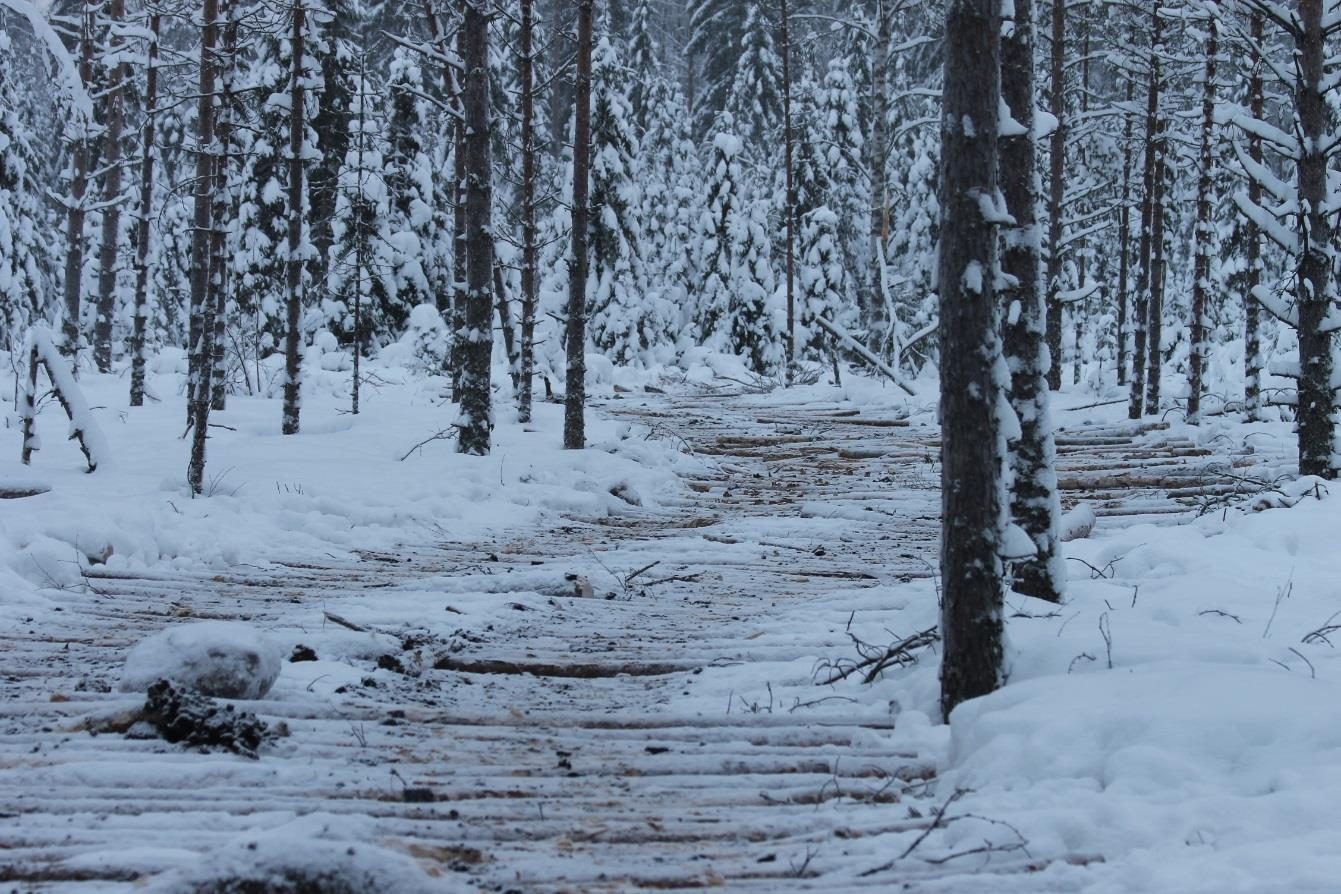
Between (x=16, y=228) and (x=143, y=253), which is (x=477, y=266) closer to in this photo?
(x=143, y=253)

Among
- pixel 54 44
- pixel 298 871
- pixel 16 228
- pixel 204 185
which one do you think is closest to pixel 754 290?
pixel 16 228

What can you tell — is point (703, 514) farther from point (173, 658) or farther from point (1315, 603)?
point (173, 658)

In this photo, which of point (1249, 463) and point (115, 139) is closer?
point (1249, 463)

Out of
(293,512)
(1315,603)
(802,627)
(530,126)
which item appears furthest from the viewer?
(530,126)

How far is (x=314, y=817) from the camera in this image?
3018 millimetres

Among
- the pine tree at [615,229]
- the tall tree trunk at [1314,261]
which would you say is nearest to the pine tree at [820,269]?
the pine tree at [615,229]

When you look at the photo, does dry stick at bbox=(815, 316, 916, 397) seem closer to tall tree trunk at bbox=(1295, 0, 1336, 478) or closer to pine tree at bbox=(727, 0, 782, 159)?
tall tree trunk at bbox=(1295, 0, 1336, 478)

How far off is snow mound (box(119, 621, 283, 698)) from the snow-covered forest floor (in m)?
0.17

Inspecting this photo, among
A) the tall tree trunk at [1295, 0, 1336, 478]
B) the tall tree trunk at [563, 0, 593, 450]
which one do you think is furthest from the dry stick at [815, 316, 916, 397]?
the tall tree trunk at [1295, 0, 1336, 478]

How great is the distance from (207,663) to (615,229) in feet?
94.2

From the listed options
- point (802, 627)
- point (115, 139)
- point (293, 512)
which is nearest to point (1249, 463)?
point (802, 627)

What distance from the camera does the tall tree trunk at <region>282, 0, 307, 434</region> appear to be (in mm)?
13266

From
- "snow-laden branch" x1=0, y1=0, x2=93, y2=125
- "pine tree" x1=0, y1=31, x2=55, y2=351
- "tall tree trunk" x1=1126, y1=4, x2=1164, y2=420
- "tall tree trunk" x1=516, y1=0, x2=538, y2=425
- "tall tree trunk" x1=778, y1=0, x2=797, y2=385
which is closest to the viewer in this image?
"snow-laden branch" x1=0, y1=0, x2=93, y2=125

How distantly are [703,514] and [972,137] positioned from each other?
22.5 feet
